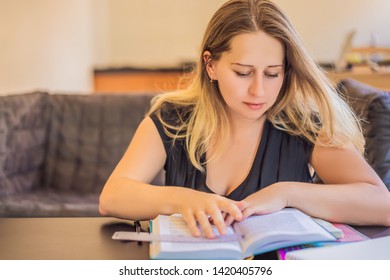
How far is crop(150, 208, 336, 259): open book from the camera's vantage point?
874 millimetres

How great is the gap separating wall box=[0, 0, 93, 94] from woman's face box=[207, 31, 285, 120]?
2.13 metres

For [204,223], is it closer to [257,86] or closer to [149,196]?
[149,196]

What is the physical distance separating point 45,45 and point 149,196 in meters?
2.95

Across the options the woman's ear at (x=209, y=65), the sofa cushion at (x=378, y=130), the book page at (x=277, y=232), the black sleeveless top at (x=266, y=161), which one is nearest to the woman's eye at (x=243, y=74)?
the woman's ear at (x=209, y=65)

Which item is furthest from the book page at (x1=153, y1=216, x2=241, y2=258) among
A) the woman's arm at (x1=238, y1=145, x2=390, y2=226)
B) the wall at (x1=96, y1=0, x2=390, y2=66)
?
the wall at (x1=96, y1=0, x2=390, y2=66)

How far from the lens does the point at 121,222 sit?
1.18 m

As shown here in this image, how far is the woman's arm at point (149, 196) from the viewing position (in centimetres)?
99

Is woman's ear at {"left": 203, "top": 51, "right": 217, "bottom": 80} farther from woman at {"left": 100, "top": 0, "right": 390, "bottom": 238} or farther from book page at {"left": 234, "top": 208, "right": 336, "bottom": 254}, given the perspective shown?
book page at {"left": 234, "top": 208, "right": 336, "bottom": 254}

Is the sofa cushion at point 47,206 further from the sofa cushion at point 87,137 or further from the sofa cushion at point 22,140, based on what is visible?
the sofa cushion at point 87,137

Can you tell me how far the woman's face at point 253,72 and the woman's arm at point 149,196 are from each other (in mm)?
242

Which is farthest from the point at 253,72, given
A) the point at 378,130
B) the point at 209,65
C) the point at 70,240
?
the point at 378,130
